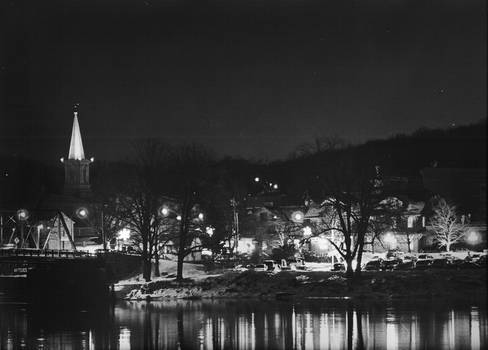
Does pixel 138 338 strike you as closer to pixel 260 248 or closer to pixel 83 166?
pixel 260 248

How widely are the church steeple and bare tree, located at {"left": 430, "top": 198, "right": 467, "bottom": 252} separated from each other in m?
57.2

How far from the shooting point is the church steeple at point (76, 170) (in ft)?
506

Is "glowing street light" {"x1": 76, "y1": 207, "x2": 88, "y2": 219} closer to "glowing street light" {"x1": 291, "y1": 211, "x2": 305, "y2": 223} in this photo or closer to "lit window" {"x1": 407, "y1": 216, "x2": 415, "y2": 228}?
"glowing street light" {"x1": 291, "y1": 211, "x2": 305, "y2": 223}

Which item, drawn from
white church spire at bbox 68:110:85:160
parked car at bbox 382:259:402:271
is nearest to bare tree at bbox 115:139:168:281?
parked car at bbox 382:259:402:271

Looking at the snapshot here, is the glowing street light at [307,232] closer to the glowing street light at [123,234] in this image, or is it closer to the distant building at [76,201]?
the glowing street light at [123,234]

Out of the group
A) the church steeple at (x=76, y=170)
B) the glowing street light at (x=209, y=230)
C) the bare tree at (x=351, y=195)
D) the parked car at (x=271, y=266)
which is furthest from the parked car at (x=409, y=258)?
the church steeple at (x=76, y=170)

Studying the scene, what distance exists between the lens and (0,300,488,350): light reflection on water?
5541 centimetres

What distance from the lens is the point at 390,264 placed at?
90625 mm

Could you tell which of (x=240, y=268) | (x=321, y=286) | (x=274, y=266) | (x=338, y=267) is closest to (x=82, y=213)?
(x=240, y=268)

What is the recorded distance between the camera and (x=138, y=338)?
192 ft

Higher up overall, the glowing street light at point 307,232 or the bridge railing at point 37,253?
the glowing street light at point 307,232

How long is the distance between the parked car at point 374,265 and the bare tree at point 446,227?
18326 mm

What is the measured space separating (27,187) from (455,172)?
5691 cm

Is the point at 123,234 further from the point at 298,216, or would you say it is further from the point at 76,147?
the point at 76,147
